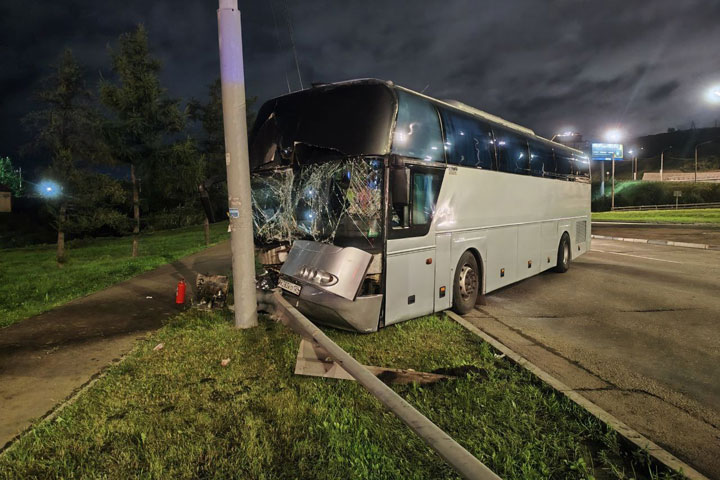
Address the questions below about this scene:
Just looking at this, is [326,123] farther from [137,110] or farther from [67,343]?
[137,110]

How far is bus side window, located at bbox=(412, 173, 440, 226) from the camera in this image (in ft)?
20.7

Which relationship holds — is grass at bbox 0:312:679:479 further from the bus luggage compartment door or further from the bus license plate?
the bus license plate

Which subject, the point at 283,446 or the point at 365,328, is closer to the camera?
the point at 283,446

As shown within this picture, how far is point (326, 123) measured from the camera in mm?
6336

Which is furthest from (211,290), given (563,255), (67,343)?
(563,255)

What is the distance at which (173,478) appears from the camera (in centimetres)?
299

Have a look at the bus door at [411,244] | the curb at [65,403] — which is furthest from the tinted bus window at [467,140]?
the curb at [65,403]

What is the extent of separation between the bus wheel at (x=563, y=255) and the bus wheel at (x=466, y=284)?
503 centimetres

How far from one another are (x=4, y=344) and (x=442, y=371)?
598cm

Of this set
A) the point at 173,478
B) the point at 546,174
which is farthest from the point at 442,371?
the point at 546,174

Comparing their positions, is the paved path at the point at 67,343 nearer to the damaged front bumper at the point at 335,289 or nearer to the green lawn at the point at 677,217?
the damaged front bumper at the point at 335,289

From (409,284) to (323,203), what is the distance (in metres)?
1.72

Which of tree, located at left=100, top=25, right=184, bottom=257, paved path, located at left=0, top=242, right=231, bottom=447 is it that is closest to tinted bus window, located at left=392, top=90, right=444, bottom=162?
paved path, located at left=0, top=242, right=231, bottom=447

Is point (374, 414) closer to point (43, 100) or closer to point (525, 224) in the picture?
Answer: point (525, 224)
